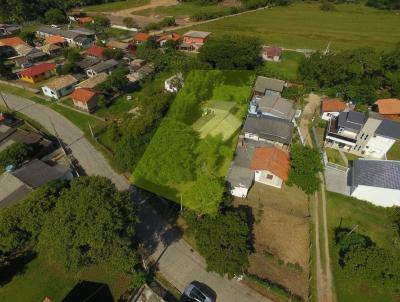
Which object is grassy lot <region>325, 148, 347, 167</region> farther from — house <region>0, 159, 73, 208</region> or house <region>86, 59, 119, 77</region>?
house <region>86, 59, 119, 77</region>

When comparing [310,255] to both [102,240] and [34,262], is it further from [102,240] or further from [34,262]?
[34,262]

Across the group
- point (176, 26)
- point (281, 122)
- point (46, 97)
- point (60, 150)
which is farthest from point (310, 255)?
point (176, 26)

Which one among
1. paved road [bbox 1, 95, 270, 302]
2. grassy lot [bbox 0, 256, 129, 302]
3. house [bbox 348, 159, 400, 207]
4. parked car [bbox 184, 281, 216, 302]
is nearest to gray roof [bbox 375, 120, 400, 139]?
house [bbox 348, 159, 400, 207]

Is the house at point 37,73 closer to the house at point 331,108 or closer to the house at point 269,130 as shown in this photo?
the house at point 269,130

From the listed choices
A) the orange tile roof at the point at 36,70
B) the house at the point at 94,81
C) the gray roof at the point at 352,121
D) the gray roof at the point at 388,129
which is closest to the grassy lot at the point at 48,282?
the gray roof at the point at 352,121

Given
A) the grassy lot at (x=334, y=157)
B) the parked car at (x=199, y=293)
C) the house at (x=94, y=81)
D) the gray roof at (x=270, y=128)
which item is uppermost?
the gray roof at (x=270, y=128)

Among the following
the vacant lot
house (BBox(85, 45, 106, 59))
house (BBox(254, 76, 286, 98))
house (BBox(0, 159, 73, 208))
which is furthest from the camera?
house (BBox(85, 45, 106, 59))
